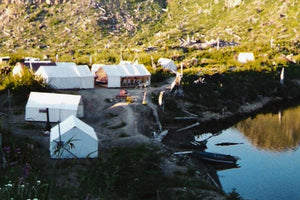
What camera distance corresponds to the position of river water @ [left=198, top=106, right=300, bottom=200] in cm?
3303

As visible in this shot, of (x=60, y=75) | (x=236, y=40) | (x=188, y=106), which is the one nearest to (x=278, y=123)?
(x=188, y=106)

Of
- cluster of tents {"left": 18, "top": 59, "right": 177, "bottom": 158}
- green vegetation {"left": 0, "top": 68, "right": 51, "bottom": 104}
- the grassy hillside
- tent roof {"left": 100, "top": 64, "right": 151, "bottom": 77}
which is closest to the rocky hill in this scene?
the grassy hillside

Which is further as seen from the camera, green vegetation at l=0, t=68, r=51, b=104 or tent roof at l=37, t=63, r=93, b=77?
tent roof at l=37, t=63, r=93, b=77

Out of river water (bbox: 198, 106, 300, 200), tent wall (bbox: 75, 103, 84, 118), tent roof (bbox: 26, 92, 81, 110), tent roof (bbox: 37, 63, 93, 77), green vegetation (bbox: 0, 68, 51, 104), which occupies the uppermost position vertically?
tent roof (bbox: 37, 63, 93, 77)

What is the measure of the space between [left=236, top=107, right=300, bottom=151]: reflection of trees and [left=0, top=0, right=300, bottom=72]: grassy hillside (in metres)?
22.5

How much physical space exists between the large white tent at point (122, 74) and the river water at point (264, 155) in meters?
15.1

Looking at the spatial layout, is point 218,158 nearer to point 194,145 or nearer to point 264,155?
point 194,145

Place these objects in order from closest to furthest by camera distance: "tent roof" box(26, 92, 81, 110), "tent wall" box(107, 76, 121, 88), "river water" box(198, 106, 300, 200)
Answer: "river water" box(198, 106, 300, 200)
"tent roof" box(26, 92, 81, 110)
"tent wall" box(107, 76, 121, 88)

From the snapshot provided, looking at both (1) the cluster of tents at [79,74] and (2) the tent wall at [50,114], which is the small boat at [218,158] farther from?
(1) the cluster of tents at [79,74]

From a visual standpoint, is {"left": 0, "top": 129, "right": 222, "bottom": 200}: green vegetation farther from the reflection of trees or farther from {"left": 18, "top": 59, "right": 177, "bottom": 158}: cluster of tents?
the reflection of trees

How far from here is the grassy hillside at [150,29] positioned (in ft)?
286

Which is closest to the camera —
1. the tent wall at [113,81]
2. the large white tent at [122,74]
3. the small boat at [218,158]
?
the small boat at [218,158]

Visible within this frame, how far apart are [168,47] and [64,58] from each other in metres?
25.1

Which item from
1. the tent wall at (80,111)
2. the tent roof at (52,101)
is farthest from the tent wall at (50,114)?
the tent wall at (80,111)
